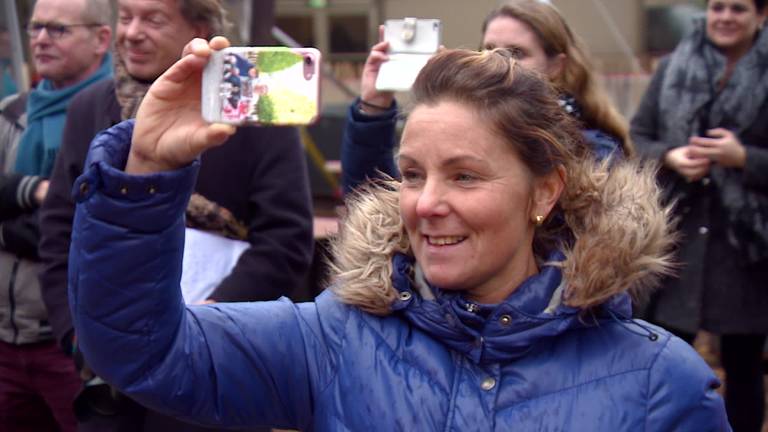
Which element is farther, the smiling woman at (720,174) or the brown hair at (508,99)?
the smiling woman at (720,174)

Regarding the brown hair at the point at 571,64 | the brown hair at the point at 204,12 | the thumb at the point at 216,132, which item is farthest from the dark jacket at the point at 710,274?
the thumb at the point at 216,132

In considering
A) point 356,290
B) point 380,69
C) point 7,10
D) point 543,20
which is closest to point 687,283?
point 543,20

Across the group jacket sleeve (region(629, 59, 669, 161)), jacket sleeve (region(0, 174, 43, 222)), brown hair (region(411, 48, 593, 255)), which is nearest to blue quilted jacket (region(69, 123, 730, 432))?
brown hair (region(411, 48, 593, 255))

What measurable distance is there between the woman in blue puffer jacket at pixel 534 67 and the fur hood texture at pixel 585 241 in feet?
3.90

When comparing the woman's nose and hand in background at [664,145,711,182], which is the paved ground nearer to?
hand in background at [664,145,711,182]

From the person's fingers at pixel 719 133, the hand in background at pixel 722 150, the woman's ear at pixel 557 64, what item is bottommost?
the hand in background at pixel 722 150

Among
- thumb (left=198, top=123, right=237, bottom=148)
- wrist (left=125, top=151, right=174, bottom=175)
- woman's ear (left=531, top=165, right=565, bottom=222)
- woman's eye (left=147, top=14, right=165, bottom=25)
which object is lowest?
woman's ear (left=531, top=165, right=565, bottom=222)

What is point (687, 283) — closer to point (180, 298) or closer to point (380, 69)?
point (380, 69)

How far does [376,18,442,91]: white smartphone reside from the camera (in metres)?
3.54

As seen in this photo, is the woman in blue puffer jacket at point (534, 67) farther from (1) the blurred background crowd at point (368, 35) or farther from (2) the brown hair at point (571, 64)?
(1) the blurred background crowd at point (368, 35)

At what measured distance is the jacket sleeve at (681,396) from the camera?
2.03 meters

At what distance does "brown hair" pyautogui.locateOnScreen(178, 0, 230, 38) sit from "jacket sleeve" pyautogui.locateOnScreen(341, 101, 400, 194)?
542mm

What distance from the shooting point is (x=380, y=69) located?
3.57m

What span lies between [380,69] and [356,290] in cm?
153
